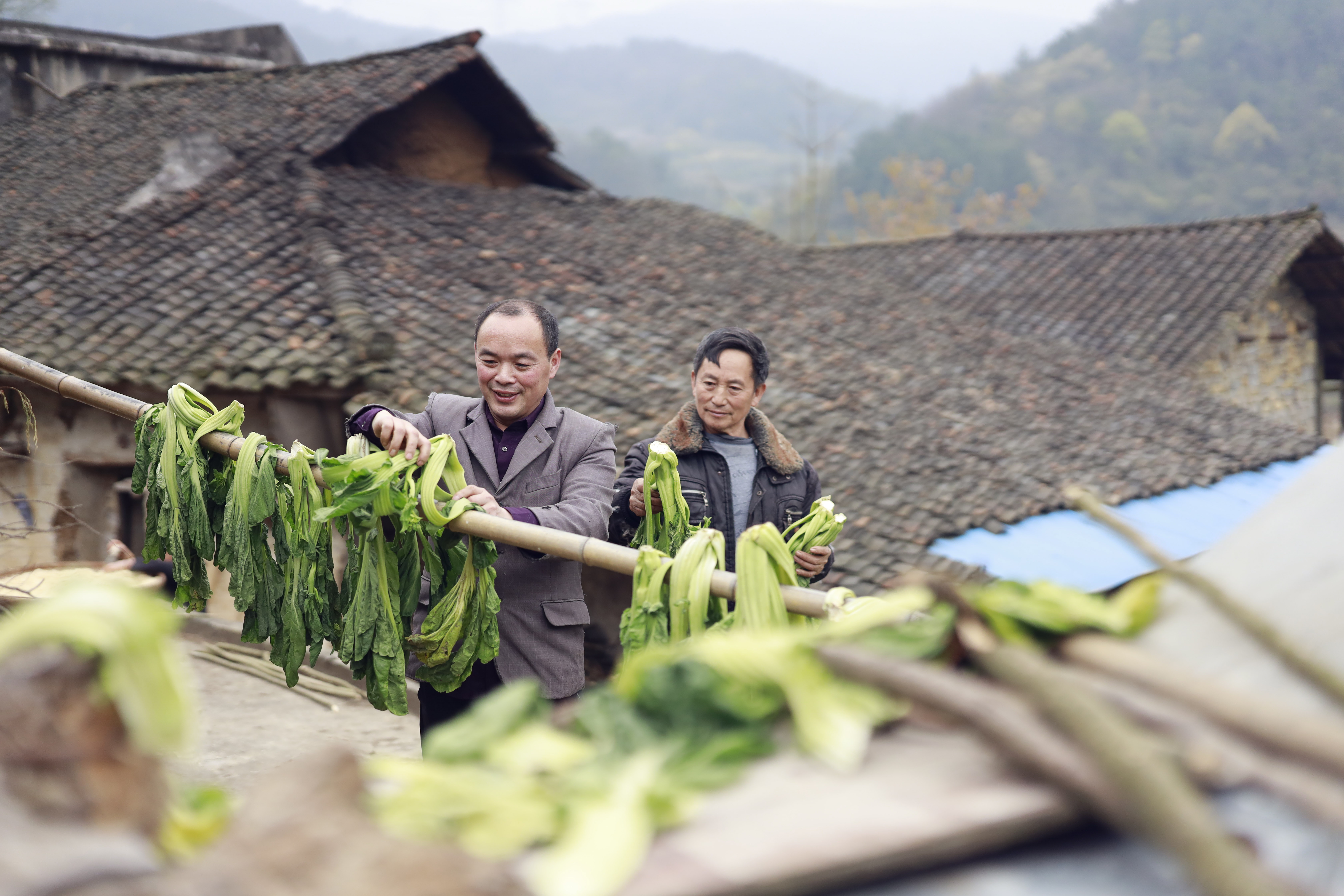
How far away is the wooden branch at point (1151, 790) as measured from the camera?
2.80ft

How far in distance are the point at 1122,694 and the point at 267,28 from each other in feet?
68.8

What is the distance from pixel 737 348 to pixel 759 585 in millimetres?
1347

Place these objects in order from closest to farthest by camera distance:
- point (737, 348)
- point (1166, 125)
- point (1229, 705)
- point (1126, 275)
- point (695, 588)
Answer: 1. point (1229, 705)
2. point (695, 588)
3. point (737, 348)
4. point (1126, 275)
5. point (1166, 125)

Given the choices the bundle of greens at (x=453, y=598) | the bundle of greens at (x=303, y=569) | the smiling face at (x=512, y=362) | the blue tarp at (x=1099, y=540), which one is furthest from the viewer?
the blue tarp at (x=1099, y=540)

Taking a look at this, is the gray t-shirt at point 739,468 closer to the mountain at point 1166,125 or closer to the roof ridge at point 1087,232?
the roof ridge at point 1087,232

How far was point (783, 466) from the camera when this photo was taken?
3.20 meters

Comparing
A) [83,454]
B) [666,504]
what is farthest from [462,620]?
[83,454]

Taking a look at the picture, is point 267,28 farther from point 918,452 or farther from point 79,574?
point 79,574

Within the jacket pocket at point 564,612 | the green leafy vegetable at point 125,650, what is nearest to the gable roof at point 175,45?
the jacket pocket at point 564,612

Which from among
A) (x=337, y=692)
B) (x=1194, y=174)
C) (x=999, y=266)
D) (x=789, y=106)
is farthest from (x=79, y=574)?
(x=789, y=106)

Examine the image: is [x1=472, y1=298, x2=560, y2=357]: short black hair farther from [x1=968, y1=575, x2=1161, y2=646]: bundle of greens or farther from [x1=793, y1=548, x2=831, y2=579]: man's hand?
[x1=968, y1=575, x2=1161, y2=646]: bundle of greens

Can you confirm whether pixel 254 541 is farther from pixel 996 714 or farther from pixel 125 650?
pixel 996 714

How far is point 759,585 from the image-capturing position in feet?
6.35

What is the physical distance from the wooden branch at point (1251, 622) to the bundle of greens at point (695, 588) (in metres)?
0.87
